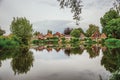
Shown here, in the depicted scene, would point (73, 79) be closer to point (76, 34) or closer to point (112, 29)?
point (112, 29)

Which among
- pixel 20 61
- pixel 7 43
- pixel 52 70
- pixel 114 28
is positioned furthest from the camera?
pixel 114 28

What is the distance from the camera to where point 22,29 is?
245 feet

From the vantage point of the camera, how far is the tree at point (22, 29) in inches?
2822

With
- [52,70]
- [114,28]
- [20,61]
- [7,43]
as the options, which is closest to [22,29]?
[7,43]

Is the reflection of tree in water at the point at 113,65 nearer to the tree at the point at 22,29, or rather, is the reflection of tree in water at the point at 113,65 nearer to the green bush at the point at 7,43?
the green bush at the point at 7,43

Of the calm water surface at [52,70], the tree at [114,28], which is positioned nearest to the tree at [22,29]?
the tree at [114,28]

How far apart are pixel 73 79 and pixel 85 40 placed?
66135 millimetres

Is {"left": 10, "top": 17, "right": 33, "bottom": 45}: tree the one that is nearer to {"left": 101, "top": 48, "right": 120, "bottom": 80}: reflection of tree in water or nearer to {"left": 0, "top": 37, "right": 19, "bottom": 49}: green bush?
{"left": 0, "top": 37, "right": 19, "bottom": 49}: green bush

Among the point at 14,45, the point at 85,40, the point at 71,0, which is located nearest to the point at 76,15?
the point at 71,0

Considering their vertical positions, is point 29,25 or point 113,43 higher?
point 29,25

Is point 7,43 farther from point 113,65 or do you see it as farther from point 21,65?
point 113,65

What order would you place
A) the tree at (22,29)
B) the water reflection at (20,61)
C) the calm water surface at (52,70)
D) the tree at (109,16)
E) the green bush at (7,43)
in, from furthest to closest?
1. the tree at (109,16)
2. the tree at (22,29)
3. the green bush at (7,43)
4. the water reflection at (20,61)
5. the calm water surface at (52,70)

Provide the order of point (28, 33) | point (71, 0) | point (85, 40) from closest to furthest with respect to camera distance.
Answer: point (71, 0) → point (28, 33) → point (85, 40)

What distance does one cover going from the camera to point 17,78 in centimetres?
1972
